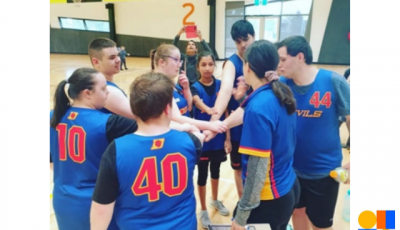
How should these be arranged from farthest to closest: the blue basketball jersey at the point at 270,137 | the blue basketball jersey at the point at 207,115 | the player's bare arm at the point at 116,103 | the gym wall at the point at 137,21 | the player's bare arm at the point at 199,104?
the gym wall at the point at 137,21 < the blue basketball jersey at the point at 207,115 < the player's bare arm at the point at 199,104 < the player's bare arm at the point at 116,103 < the blue basketball jersey at the point at 270,137

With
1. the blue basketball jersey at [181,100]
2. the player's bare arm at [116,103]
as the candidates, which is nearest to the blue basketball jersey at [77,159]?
the player's bare arm at [116,103]

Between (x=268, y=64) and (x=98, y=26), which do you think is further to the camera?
(x=98, y=26)

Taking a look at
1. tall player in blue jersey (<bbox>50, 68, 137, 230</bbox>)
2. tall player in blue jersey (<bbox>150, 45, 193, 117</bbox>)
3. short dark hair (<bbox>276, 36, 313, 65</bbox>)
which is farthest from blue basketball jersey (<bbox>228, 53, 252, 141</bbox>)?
tall player in blue jersey (<bbox>50, 68, 137, 230</bbox>)

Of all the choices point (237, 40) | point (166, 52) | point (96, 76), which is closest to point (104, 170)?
point (96, 76)

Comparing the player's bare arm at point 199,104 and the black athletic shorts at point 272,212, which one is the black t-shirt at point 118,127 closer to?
the black athletic shorts at point 272,212

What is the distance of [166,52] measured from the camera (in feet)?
7.25

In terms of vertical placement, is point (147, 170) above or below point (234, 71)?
below

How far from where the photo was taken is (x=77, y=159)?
4.83 feet

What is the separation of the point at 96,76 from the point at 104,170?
1.98ft

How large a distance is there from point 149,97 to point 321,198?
53.6 inches

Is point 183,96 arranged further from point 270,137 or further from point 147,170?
point 147,170

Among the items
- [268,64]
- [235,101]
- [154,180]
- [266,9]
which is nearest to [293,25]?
[266,9]

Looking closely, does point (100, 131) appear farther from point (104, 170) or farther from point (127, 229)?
point (127, 229)

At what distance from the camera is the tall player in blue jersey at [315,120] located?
1.75 meters
